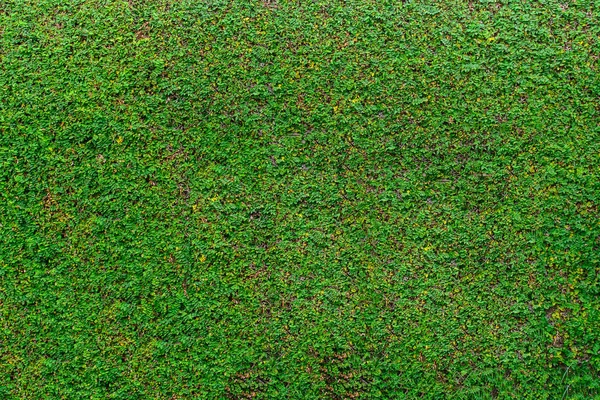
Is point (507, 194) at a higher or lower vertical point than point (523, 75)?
lower

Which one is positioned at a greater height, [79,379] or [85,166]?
[85,166]

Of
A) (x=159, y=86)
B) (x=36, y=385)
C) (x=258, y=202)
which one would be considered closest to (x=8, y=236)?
(x=36, y=385)

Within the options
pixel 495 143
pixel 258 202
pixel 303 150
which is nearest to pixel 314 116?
pixel 303 150

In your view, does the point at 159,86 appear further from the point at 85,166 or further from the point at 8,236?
the point at 8,236

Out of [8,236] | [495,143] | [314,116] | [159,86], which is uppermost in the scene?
[495,143]

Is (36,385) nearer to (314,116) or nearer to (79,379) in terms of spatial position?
(79,379)

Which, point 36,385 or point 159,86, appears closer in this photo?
point 36,385
